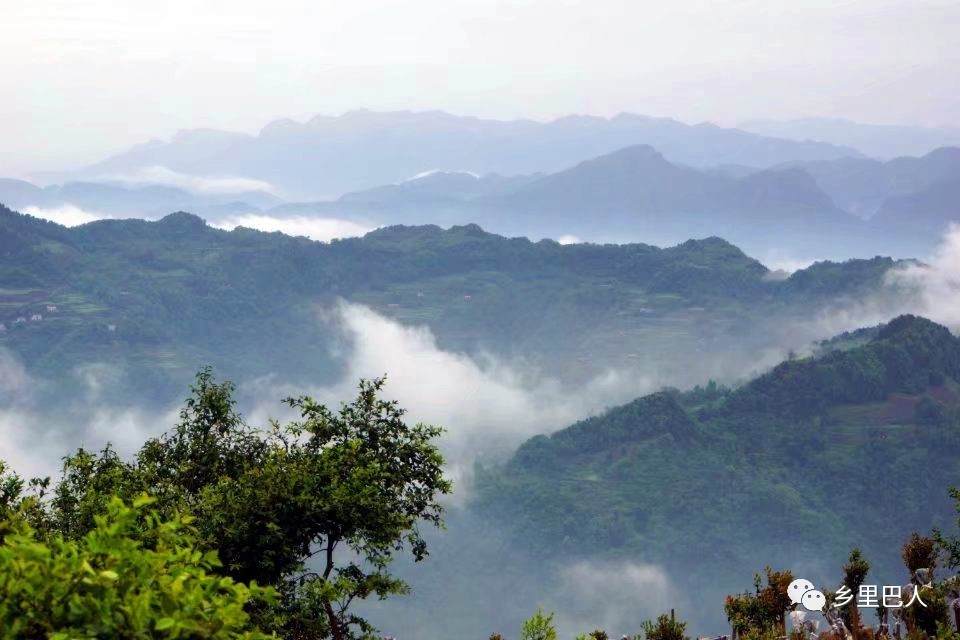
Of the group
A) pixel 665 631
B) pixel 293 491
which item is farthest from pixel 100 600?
pixel 665 631

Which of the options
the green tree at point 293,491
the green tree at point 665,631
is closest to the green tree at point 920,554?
the green tree at point 665,631

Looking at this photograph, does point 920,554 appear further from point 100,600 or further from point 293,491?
point 100,600

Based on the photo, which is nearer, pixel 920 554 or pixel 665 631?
pixel 665 631

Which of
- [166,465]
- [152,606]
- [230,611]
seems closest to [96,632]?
[152,606]

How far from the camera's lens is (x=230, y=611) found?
12.0 meters

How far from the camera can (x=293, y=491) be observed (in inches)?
1055

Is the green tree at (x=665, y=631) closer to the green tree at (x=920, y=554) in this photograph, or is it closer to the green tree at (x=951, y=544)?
the green tree at (x=920, y=554)

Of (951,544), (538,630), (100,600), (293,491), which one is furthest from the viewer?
(951,544)

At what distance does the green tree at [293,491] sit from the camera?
1033 inches

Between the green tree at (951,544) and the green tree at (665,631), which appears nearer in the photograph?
the green tree at (665,631)

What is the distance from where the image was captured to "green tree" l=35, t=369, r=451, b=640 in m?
26.2

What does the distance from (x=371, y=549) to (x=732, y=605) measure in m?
12.1

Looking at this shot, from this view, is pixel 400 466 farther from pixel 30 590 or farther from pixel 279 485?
pixel 30 590

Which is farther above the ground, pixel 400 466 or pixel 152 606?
pixel 400 466
